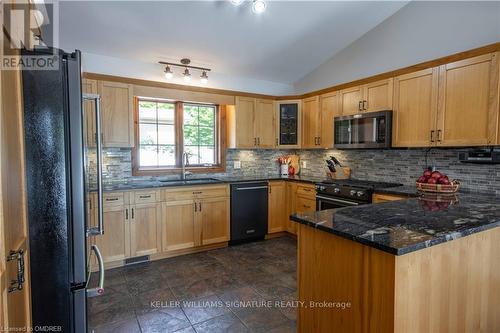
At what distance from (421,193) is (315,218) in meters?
1.46

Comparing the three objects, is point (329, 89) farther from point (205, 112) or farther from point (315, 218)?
point (315, 218)

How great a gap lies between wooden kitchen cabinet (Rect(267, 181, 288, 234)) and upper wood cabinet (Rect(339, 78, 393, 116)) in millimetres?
1416

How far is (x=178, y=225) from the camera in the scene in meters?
3.48

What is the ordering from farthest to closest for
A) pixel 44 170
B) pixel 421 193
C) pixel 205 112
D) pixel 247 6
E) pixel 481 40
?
pixel 205 112 → pixel 247 6 → pixel 481 40 → pixel 421 193 → pixel 44 170

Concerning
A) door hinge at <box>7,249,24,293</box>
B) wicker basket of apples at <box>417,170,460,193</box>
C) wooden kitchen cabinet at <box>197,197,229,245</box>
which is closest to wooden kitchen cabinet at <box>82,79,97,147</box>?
wooden kitchen cabinet at <box>197,197,229,245</box>

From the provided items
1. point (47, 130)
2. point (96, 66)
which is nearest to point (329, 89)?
point (96, 66)

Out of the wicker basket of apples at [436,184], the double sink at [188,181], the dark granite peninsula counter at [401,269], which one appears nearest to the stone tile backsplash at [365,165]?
the double sink at [188,181]

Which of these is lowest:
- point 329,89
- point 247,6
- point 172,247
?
point 172,247

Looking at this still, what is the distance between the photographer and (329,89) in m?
3.91

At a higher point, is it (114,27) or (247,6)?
(247,6)

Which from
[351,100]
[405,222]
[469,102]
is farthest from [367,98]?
[405,222]

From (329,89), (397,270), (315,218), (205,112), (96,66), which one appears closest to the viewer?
(397,270)

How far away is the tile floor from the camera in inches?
82.4

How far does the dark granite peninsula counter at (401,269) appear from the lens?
1126 mm
